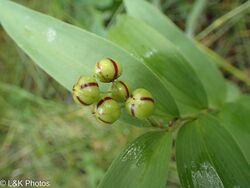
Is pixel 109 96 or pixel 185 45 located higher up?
pixel 109 96

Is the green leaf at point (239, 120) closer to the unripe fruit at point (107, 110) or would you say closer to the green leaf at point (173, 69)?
the green leaf at point (173, 69)

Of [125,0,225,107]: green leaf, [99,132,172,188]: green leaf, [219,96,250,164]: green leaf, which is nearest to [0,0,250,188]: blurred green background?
[125,0,225,107]: green leaf

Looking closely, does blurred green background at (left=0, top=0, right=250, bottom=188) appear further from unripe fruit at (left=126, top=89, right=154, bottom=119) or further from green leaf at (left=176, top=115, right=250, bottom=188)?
unripe fruit at (left=126, top=89, right=154, bottom=119)

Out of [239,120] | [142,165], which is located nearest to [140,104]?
[142,165]

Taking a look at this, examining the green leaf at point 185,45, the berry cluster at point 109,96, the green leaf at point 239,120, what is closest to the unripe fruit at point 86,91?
the berry cluster at point 109,96

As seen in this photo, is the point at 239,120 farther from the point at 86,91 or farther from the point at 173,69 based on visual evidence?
the point at 86,91

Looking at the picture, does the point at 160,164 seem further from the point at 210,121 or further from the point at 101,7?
the point at 101,7
